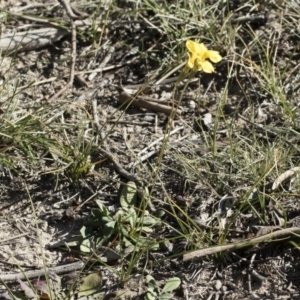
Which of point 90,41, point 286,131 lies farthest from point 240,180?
point 90,41

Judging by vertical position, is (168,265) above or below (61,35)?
below

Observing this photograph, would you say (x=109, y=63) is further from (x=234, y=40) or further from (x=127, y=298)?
(x=127, y=298)

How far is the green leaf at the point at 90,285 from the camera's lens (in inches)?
107

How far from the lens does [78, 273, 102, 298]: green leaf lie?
2727 millimetres

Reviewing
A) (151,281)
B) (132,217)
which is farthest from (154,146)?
(151,281)

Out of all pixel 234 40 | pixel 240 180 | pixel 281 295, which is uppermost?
pixel 234 40

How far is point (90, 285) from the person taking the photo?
8.98 feet

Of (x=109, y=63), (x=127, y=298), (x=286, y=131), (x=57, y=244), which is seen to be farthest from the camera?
(x=109, y=63)

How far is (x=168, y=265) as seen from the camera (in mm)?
2830

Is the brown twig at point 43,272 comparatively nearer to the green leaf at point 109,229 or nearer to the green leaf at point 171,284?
the green leaf at point 109,229

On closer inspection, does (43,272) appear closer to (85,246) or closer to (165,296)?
(85,246)

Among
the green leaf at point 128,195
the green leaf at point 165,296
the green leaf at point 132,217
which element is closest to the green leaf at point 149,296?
the green leaf at point 165,296

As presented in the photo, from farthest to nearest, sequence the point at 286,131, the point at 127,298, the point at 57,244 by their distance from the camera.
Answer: the point at 286,131 → the point at 57,244 → the point at 127,298

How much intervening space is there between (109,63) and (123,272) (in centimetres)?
132
